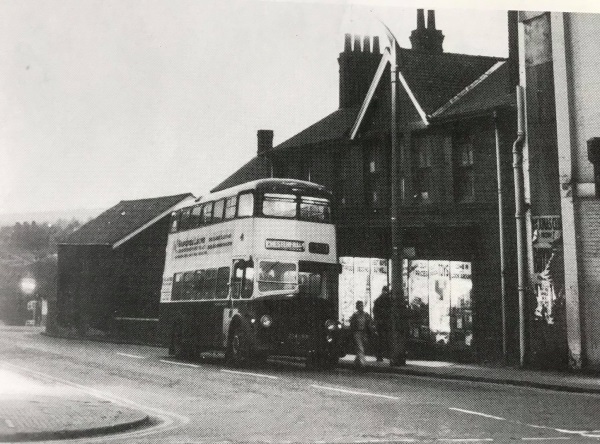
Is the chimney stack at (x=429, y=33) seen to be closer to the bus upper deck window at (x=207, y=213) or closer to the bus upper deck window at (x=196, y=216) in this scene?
the bus upper deck window at (x=207, y=213)

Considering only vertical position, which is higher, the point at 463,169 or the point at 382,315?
the point at 463,169

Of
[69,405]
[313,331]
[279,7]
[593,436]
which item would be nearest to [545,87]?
[313,331]

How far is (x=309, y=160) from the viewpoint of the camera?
24.4m

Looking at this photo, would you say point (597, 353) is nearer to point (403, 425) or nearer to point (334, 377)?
point (334, 377)

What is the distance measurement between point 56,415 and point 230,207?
916cm

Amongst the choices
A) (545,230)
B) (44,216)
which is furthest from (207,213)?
(44,216)

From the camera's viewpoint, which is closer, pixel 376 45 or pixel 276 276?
pixel 276 276

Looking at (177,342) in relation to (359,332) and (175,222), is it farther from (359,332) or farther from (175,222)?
(359,332)

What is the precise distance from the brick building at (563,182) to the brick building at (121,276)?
1293 cm

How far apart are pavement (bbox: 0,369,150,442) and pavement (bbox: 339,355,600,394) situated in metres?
6.89

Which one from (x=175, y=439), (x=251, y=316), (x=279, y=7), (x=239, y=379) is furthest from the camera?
(x=251, y=316)

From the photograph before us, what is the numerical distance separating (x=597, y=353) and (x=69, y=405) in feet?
33.0

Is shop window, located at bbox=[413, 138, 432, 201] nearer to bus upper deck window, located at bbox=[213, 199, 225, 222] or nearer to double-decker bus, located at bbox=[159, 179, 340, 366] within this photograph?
double-decker bus, located at bbox=[159, 179, 340, 366]

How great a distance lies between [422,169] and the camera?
68.3ft
